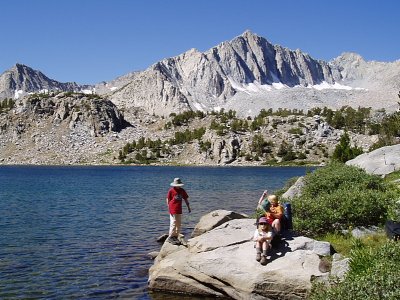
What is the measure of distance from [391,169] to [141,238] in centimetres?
2226

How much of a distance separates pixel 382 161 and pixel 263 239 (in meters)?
26.2

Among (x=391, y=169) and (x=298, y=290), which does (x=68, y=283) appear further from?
(x=391, y=169)

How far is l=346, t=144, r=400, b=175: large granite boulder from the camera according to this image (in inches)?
1546

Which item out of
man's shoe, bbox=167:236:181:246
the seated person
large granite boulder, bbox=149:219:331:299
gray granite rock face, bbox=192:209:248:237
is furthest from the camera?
gray granite rock face, bbox=192:209:248:237

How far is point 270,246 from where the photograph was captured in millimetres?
19547

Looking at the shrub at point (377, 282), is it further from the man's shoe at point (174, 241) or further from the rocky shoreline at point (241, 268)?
the man's shoe at point (174, 241)

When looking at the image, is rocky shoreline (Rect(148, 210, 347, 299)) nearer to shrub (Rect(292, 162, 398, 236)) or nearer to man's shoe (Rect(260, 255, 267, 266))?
man's shoe (Rect(260, 255, 267, 266))

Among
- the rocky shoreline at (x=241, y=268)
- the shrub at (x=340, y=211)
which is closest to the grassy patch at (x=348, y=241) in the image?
the shrub at (x=340, y=211)

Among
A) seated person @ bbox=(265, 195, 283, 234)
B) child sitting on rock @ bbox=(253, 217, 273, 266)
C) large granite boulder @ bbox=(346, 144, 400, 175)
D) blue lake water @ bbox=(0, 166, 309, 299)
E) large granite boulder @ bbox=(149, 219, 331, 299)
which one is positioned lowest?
blue lake water @ bbox=(0, 166, 309, 299)

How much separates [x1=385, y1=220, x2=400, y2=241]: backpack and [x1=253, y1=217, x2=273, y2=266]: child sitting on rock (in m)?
5.51

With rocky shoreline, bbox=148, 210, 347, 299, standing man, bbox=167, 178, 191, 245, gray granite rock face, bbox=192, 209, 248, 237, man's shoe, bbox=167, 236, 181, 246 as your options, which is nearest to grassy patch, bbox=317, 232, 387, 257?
rocky shoreline, bbox=148, 210, 347, 299

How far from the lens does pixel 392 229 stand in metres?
20.4

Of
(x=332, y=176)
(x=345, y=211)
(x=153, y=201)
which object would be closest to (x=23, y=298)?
(x=345, y=211)

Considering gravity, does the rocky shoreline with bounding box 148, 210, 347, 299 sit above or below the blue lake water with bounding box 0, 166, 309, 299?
above
